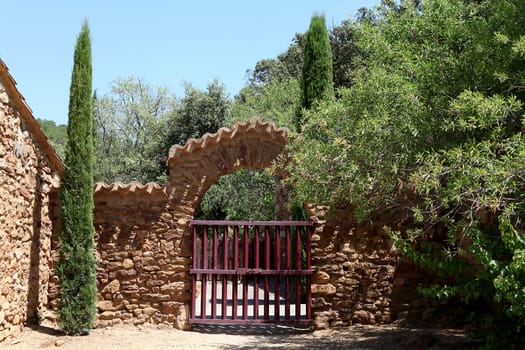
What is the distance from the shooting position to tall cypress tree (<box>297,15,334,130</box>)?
13695mm

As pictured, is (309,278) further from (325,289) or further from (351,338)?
(351,338)

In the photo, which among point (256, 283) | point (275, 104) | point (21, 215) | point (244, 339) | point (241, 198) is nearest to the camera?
point (21, 215)

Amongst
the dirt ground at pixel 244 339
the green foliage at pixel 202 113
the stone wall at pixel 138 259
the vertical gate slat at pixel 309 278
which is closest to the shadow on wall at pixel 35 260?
the dirt ground at pixel 244 339

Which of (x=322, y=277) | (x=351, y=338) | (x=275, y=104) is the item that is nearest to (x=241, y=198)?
(x=275, y=104)

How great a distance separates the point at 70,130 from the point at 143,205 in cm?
176

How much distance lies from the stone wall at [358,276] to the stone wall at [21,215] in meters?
4.57

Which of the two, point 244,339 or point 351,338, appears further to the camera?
point 244,339

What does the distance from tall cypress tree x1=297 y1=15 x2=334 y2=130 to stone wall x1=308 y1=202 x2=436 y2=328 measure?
4.43m

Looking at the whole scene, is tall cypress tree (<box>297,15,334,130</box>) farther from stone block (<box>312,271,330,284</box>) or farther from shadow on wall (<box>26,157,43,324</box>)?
shadow on wall (<box>26,157,43,324</box>)

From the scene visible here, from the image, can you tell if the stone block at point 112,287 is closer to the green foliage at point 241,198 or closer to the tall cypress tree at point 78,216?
the tall cypress tree at point 78,216

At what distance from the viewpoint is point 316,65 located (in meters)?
13.8

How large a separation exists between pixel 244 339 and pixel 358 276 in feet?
7.40

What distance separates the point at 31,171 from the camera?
8977 millimetres

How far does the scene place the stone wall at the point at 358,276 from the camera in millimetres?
9867
